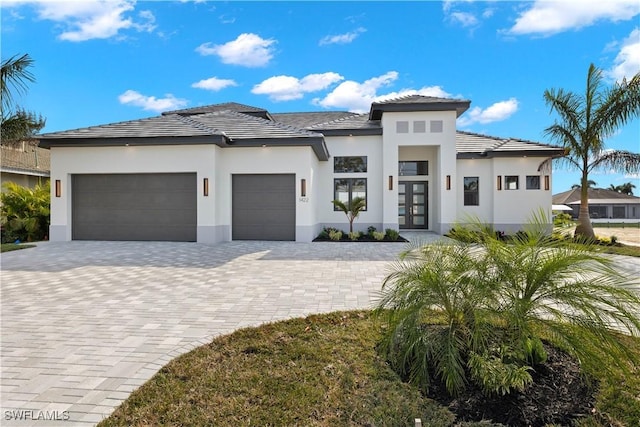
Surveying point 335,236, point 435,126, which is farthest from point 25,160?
point 435,126

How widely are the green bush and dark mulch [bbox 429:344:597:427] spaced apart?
56.3ft

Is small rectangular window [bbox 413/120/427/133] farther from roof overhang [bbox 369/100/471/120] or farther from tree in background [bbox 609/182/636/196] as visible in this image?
tree in background [bbox 609/182/636/196]

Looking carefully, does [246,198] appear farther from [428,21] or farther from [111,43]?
[428,21]

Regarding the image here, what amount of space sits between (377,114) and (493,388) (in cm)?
1445

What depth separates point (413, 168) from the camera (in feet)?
56.2

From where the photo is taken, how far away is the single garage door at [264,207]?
13.1m

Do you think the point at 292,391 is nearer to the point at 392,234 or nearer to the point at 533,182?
the point at 392,234

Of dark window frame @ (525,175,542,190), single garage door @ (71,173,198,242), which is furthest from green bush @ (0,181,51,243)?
dark window frame @ (525,175,542,190)

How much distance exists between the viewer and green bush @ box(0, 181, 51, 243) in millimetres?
13578

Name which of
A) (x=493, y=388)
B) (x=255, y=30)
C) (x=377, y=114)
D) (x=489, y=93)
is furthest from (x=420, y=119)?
(x=493, y=388)

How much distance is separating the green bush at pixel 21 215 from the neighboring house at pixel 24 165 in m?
5.01

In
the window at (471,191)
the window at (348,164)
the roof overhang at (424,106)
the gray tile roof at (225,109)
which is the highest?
the gray tile roof at (225,109)

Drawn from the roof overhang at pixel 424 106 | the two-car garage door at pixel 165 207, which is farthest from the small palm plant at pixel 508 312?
the roof overhang at pixel 424 106

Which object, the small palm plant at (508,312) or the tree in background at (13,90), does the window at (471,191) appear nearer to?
the small palm plant at (508,312)
